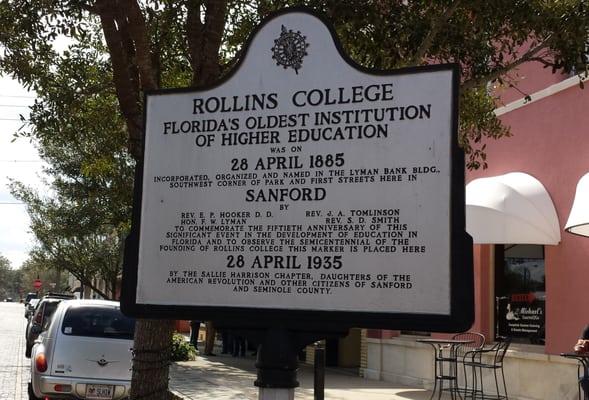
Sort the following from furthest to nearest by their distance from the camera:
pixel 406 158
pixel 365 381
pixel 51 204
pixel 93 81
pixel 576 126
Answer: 1. pixel 51 204
2. pixel 365 381
3. pixel 576 126
4. pixel 93 81
5. pixel 406 158

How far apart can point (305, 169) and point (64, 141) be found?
210 inches

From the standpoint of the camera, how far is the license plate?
9695 mm

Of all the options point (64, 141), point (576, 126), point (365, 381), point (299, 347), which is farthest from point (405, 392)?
point (299, 347)

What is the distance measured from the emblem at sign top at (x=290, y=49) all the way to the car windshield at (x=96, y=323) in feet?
22.7

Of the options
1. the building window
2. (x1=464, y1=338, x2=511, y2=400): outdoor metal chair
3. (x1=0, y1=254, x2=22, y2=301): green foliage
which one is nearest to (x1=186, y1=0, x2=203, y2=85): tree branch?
(x1=464, y1=338, x2=511, y2=400): outdoor metal chair

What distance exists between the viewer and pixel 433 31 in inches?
262

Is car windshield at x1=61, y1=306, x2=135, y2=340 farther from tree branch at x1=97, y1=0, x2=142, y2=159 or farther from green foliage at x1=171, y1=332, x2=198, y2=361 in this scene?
green foliage at x1=171, y1=332, x2=198, y2=361

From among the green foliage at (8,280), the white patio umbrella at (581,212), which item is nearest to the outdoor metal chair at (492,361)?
the white patio umbrella at (581,212)

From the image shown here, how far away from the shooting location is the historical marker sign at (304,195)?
12.2ft

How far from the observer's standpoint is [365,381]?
48.9 ft

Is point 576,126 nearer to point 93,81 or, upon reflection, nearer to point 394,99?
point 93,81

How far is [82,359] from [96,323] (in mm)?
720

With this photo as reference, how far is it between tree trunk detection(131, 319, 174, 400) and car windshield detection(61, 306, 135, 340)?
15.7ft

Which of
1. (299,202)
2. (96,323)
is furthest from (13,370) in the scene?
(299,202)
